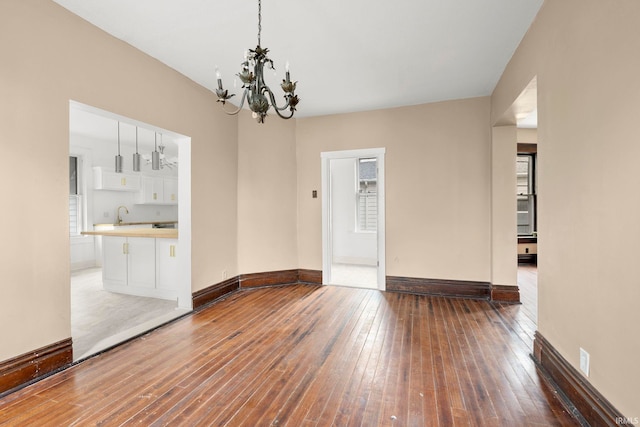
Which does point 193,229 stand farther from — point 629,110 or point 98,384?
point 629,110

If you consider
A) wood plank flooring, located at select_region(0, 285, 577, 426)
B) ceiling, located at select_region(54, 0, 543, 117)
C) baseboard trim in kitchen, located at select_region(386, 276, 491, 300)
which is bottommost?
wood plank flooring, located at select_region(0, 285, 577, 426)

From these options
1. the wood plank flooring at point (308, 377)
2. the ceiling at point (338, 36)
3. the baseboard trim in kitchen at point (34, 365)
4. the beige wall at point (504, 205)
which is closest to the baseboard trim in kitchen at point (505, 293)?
the beige wall at point (504, 205)

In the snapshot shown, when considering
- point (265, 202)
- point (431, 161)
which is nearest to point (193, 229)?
point (265, 202)

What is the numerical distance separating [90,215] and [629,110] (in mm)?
8210

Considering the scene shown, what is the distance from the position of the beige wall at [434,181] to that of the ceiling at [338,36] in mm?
613

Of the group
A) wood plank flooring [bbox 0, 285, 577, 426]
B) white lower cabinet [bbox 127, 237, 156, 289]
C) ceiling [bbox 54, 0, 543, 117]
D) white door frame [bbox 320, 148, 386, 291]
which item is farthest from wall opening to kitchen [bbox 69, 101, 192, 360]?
white door frame [bbox 320, 148, 386, 291]

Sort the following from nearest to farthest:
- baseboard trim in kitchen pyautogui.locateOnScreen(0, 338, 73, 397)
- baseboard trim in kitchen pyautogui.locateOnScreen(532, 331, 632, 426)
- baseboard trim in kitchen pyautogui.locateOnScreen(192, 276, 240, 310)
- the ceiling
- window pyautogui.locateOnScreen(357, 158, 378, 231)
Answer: baseboard trim in kitchen pyautogui.locateOnScreen(532, 331, 632, 426), baseboard trim in kitchen pyautogui.locateOnScreen(0, 338, 73, 397), the ceiling, baseboard trim in kitchen pyautogui.locateOnScreen(192, 276, 240, 310), window pyautogui.locateOnScreen(357, 158, 378, 231)

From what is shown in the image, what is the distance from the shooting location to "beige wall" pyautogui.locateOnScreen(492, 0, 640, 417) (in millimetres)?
1441

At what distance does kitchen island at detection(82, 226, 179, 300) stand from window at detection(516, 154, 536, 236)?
6.86 m

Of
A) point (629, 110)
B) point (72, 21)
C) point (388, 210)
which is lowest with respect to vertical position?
point (388, 210)

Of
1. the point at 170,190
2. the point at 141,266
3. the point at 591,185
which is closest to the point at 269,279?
the point at 141,266

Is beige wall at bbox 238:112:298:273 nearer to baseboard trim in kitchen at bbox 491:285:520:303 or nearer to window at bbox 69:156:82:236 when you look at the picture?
baseboard trim in kitchen at bbox 491:285:520:303

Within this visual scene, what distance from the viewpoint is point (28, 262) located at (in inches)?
87.4

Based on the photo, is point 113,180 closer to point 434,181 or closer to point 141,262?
point 141,262
